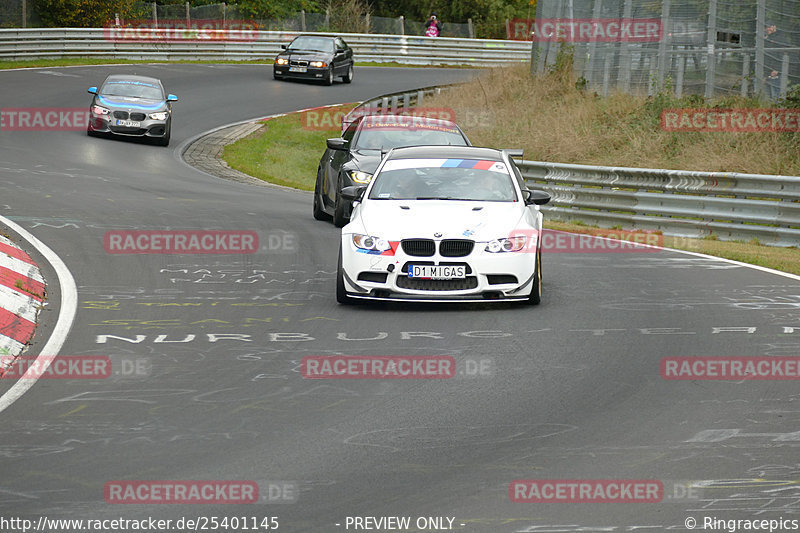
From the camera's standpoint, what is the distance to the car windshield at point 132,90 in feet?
99.1

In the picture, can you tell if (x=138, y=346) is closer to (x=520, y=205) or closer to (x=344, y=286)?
(x=344, y=286)

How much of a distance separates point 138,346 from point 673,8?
2202 centimetres

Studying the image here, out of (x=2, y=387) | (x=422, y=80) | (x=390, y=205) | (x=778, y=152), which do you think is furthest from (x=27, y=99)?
(x=2, y=387)

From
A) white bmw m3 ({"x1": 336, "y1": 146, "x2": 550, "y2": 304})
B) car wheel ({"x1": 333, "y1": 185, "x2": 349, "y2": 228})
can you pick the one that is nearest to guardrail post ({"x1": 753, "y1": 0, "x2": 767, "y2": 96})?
car wheel ({"x1": 333, "y1": 185, "x2": 349, "y2": 228})

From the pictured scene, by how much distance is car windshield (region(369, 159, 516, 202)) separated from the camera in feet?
41.0

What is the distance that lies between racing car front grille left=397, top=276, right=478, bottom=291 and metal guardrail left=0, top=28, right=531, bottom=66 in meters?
35.9

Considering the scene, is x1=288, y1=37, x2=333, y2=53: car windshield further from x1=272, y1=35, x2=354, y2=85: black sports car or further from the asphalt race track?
the asphalt race track

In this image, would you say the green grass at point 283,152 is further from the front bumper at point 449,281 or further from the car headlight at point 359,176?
the front bumper at point 449,281

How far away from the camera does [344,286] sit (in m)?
11.6

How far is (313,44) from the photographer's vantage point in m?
45.7

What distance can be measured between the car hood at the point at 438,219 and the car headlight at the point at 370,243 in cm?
5
